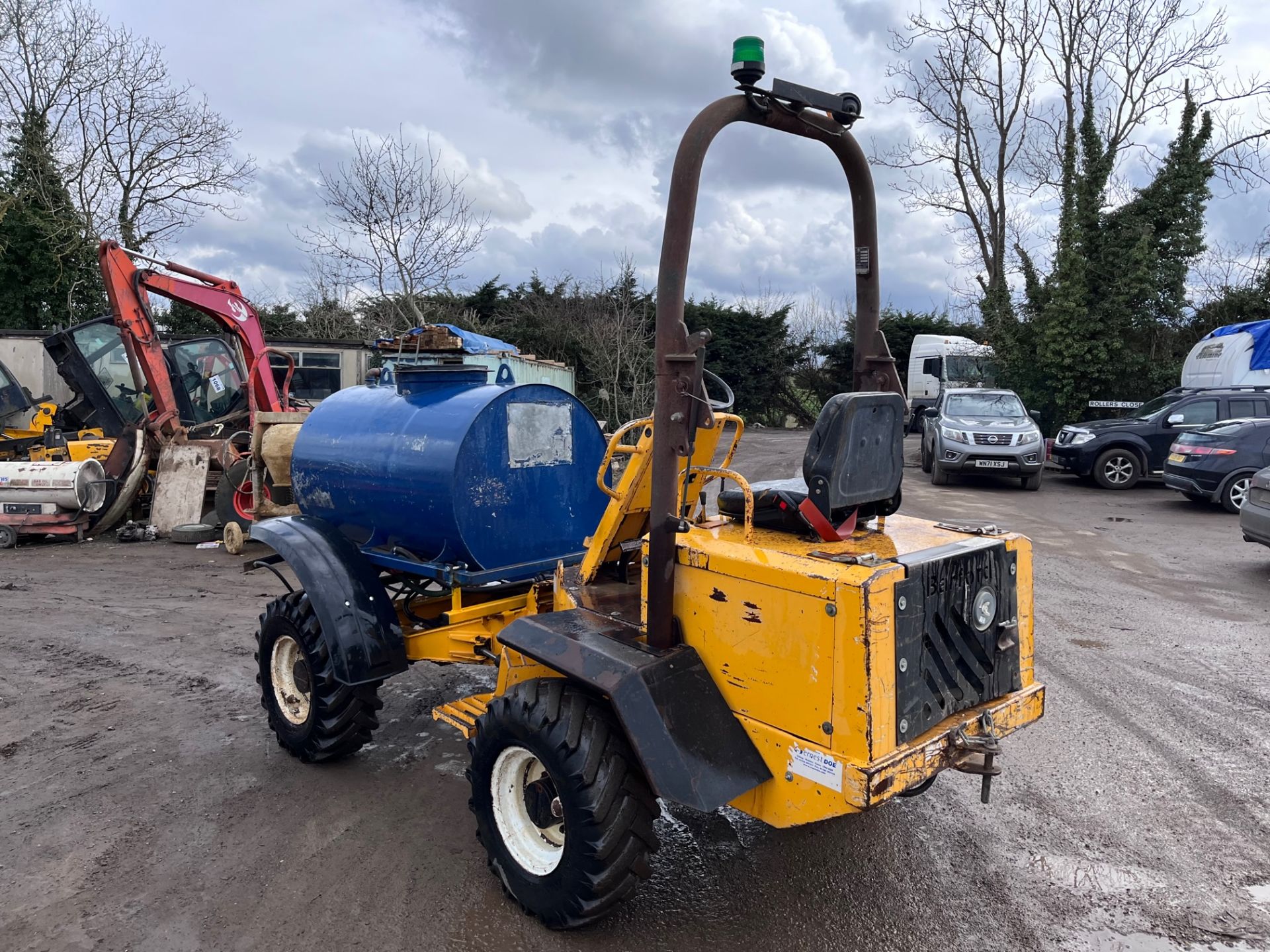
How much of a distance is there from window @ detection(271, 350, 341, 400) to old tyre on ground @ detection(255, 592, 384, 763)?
1434 centimetres

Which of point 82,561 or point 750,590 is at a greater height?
point 750,590

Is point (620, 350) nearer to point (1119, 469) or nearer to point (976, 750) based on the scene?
point (1119, 469)

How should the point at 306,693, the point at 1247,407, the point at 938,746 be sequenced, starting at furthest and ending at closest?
1. the point at 1247,407
2. the point at 306,693
3. the point at 938,746

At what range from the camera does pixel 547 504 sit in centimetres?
425

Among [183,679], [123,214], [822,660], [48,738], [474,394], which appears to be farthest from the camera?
[123,214]

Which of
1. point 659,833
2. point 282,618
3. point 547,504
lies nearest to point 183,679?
point 282,618

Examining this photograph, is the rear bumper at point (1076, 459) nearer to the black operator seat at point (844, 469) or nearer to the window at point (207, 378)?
the black operator seat at point (844, 469)

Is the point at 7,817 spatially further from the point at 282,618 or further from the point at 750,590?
the point at 750,590

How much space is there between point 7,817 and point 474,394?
9.19 feet

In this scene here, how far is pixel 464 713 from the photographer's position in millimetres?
3797

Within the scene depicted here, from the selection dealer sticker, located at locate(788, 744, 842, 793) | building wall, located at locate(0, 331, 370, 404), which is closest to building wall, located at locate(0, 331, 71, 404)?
building wall, located at locate(0, 331, 370, 404)

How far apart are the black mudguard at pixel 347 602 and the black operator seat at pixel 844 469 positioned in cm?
188

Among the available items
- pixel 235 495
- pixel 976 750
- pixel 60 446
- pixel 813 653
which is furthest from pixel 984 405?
pixel 60 446

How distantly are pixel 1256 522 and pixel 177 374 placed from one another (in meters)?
13.1
